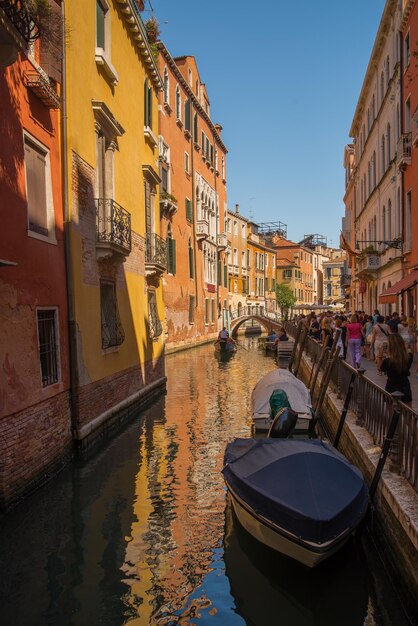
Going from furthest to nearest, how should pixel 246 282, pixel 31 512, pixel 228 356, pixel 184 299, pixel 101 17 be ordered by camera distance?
pixel 246 282, pixel 184 299, pixel 228 356, pixel 101 17, pixel 31 512

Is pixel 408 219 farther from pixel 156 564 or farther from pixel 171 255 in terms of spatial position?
pixel 156 564

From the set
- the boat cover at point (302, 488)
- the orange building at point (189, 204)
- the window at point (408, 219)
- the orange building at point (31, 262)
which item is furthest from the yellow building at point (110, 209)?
the orange building at point (189, 204)

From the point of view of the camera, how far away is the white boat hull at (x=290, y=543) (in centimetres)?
493

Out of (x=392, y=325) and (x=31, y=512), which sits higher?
(x=392, y=325)

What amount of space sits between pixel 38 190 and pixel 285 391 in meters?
6.18

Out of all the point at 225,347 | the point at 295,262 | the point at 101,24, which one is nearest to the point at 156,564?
the point at 101,24

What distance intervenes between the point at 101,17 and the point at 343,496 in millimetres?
9951

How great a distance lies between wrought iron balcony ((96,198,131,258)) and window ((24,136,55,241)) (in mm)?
2101

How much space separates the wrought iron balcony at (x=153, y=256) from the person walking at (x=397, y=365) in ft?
27.9

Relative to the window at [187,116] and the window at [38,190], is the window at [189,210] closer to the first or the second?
the window at [187,116]

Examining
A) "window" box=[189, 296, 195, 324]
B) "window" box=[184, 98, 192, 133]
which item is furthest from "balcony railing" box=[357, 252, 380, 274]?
"window" box=[184, 98, 192, 133]

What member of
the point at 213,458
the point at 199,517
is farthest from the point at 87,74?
the point at 199,517

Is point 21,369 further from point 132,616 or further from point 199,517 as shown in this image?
point 132,616

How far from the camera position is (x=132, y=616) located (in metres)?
4.81
